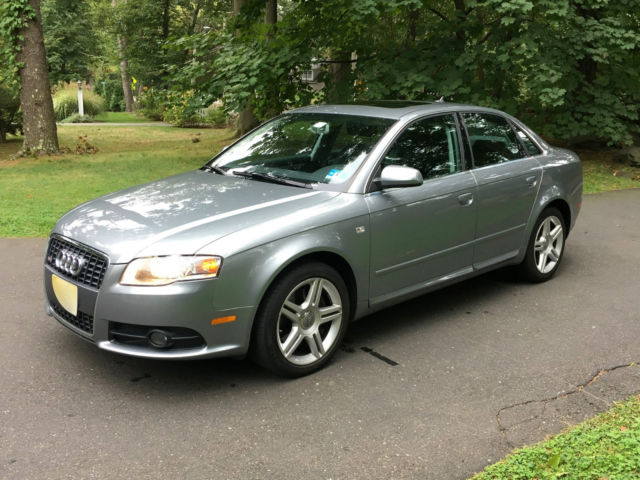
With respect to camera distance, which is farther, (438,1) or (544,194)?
(438,1)

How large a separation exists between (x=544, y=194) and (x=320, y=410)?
3.09 meters

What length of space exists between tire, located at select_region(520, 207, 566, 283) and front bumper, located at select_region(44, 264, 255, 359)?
3.03 m

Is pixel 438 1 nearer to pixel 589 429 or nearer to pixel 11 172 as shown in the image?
pixel 11 172

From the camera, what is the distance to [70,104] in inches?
1179

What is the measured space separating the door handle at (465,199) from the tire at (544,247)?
40.0 inches

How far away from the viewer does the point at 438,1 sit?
40.9ft

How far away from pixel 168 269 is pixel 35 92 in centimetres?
1208

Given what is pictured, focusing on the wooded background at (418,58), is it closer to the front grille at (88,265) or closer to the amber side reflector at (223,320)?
the front grille at (88,265)

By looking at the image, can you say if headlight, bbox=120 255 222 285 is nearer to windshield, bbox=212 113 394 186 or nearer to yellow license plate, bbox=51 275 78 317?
yellow license plate, bbox=51 275 78 317

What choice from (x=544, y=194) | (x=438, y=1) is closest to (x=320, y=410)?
(x=544, y=194)

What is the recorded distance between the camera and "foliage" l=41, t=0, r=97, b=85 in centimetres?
3503

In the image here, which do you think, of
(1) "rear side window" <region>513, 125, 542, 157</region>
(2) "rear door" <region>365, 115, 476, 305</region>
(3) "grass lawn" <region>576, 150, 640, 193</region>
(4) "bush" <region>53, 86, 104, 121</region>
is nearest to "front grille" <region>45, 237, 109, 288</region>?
(2) "rear door" <region>365, 115, 476, 305</region>

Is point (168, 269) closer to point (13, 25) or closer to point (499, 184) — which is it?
point (499, 184)

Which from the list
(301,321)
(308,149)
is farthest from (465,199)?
(301,321)
